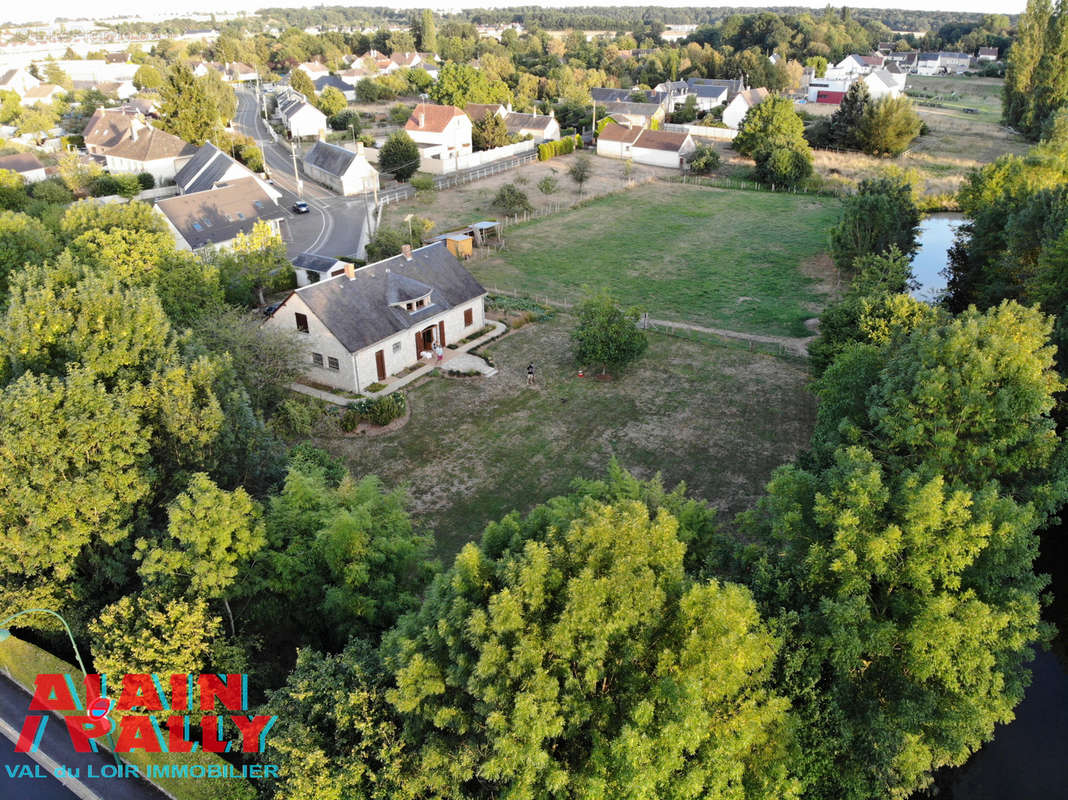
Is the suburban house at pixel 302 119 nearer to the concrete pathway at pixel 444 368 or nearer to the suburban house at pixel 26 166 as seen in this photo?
the suburban house at pixel 26 166

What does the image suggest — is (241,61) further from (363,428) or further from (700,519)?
(700,519)

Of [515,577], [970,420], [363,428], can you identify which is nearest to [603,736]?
[515,577]

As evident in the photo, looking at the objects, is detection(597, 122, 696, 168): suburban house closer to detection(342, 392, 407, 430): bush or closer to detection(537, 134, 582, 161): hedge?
detection(537, 134, 582, 161): hedge

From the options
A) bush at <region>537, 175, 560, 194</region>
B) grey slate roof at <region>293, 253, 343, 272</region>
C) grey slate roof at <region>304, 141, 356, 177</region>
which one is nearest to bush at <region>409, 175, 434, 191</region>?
grey slate roof at <region>304, 141, 356, 177</region>

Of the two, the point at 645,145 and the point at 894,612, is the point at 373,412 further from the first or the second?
the point at 645,145

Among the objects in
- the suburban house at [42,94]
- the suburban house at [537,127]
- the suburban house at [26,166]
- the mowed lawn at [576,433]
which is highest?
the suburban house at [42,94]

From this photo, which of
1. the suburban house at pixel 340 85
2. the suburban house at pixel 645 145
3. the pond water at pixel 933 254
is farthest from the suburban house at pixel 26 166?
the pond water at pixel 933 254
